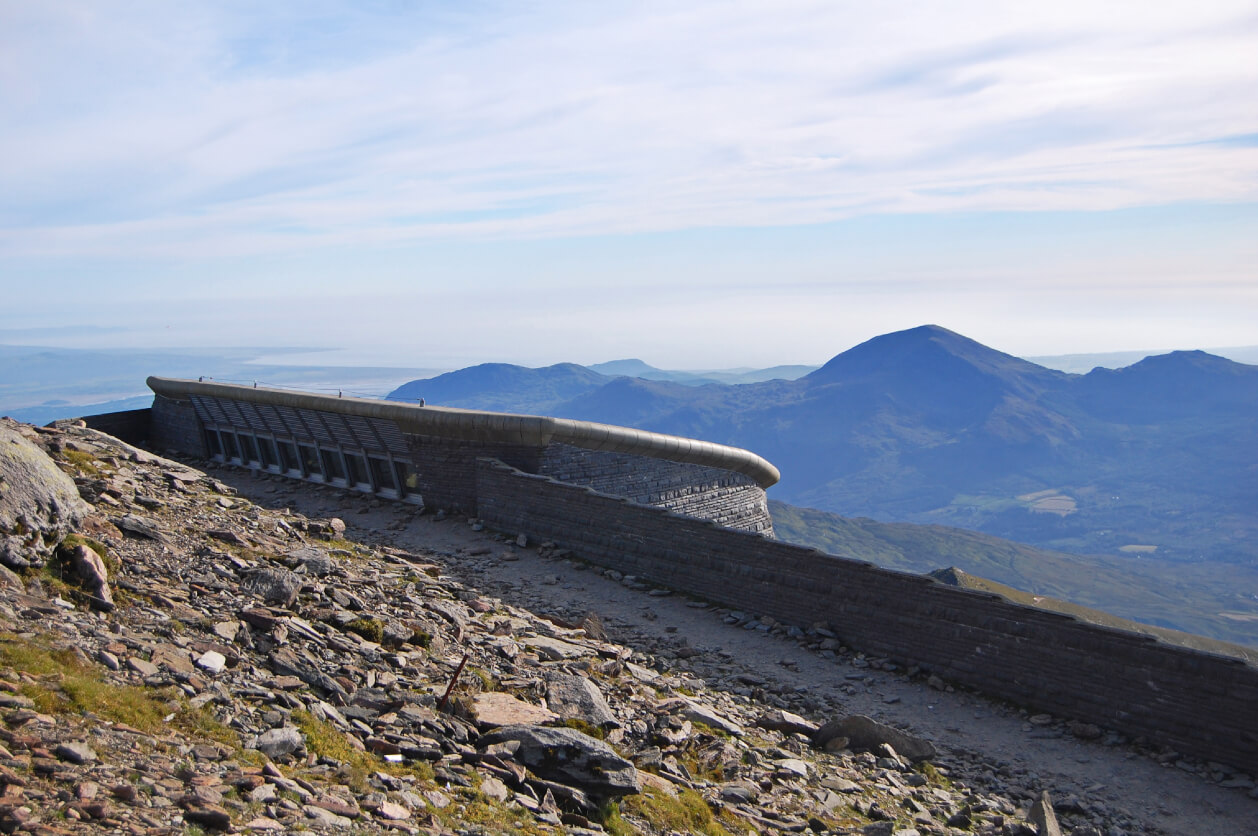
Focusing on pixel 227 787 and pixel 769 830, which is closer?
pixel 227 787

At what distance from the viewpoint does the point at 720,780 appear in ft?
31.0

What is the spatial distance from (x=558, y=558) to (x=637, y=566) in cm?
192

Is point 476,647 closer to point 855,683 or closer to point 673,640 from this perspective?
point 673,640

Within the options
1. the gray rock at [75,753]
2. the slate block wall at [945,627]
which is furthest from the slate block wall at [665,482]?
the gray rock at [75,753]

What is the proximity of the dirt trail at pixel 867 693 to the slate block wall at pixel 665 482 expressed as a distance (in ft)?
8.78

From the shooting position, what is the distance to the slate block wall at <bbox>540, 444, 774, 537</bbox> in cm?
2125

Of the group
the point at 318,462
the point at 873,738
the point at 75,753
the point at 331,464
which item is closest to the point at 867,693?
the point at 873,738

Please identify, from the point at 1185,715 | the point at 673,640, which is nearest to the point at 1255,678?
the point at 1185,715

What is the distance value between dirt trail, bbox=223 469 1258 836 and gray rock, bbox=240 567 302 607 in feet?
17.7

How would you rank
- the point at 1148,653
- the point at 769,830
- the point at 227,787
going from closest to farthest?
the point at 227,787
the point at 769,830
the point at 1148,653

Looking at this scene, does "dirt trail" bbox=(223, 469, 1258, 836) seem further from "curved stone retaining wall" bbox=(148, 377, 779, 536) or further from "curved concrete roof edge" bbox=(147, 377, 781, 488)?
"curved concrete roof edge" bbox=(147, 377, 781, 488)

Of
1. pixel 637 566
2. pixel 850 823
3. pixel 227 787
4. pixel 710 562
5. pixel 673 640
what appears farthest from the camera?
pixel 637 566

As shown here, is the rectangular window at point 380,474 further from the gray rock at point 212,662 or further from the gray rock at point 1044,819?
the gray rock at point 1044,819

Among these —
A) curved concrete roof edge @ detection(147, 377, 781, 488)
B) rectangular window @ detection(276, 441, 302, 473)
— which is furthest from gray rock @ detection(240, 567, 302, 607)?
rectangular window @ detection(276, 441, 302, 473)
